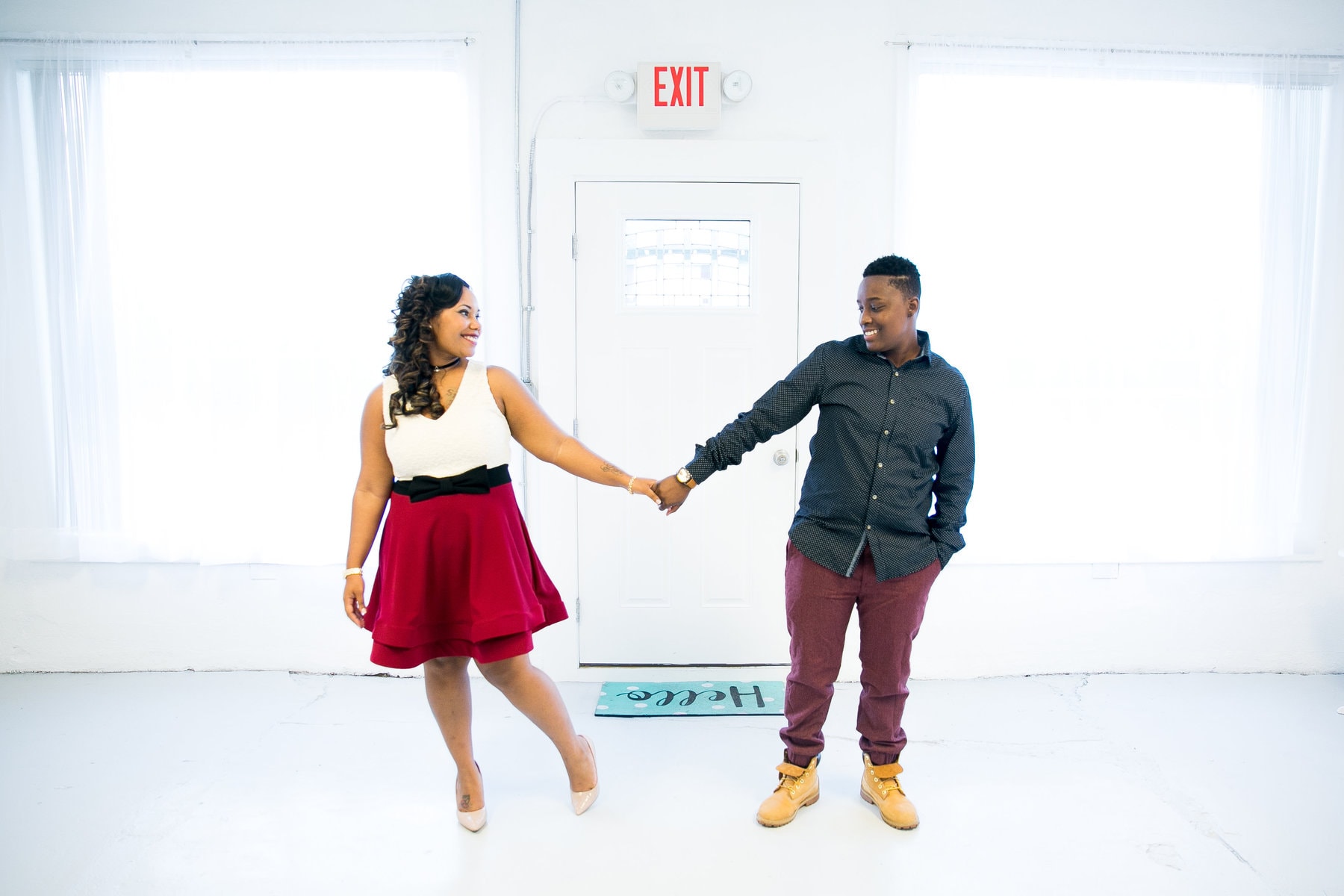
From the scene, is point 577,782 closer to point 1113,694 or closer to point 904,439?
point 904,439

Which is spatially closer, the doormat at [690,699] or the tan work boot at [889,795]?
the tan work boot at [889,795]

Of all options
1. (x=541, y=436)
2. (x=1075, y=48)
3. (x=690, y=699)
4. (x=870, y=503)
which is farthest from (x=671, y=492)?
(x=1075, y=48)

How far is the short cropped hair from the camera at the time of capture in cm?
217

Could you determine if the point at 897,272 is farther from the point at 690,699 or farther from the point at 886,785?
the point at 690,699

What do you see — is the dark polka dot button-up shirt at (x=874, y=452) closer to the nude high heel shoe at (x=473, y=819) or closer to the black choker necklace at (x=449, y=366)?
the black choker necklace at (x=449, y=366)

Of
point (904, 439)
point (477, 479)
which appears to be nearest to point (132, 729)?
point (477, 479)

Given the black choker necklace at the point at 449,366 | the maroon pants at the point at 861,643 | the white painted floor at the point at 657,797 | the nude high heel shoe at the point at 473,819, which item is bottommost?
the white painted floor at the point at 657,797

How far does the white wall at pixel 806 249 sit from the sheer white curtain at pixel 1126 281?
0.41 ft

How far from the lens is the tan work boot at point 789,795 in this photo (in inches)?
90.9

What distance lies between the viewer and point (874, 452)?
2219 mm

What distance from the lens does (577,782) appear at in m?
2.39

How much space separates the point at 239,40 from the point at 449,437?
2.22 metres

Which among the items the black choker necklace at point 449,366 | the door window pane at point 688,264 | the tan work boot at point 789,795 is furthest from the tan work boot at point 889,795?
the door window pane at point 688,264

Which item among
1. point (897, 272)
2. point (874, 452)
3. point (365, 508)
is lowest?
point (365, 508)
